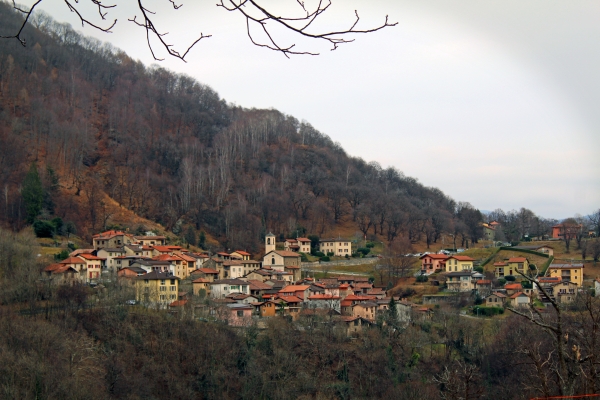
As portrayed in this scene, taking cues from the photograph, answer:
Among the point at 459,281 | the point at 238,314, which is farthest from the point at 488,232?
the point at 238,314

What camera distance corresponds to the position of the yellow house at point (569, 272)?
107 feet

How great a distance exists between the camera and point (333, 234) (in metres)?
46.7

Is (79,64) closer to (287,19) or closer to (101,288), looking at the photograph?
(101,288)

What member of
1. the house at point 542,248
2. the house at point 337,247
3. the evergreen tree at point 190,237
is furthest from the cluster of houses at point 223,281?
the house at point 542,248

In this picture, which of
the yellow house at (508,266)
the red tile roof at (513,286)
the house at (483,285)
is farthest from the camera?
the yellow house at (508,266)

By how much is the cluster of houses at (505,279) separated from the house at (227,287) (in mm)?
9537

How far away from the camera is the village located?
27672 millimetres

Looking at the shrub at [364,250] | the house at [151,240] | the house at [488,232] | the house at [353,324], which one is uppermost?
the house at [488,232]

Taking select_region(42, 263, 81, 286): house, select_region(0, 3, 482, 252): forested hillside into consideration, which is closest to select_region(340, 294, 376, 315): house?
select_region(42, 263, 81, 286): house

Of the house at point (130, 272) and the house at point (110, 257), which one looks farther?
the house at point (110, 257)

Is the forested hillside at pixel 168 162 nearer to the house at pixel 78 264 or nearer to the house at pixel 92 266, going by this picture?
the house at pixel 92 266

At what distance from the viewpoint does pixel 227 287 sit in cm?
3112

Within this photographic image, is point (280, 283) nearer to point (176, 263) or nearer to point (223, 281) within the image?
point (223, 281)

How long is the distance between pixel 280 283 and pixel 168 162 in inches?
853
